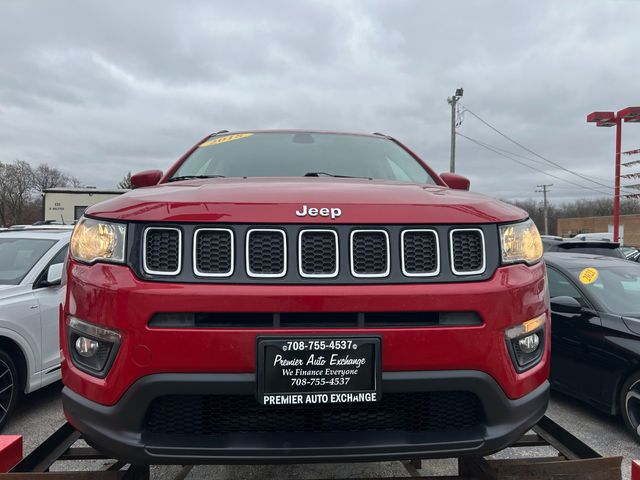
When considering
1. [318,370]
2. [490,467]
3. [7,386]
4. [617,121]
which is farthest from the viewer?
[617,121]

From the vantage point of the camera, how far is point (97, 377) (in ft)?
5.24

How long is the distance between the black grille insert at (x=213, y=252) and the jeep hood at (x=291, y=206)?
0.17ft

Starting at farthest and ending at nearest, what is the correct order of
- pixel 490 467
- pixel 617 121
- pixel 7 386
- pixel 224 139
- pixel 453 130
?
1. pixel 617 121
2. pixel 453 130
3. pixel 7 386
4. pixel 224 139
5. pixel 490 467

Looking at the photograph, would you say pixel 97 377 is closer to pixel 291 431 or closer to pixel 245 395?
pixel 245 395

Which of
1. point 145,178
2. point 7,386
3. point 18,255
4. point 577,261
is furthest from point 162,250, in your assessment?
point 577,261

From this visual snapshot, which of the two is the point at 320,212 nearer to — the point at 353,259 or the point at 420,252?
the point at 353,259

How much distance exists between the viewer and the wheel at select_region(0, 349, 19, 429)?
3549mm

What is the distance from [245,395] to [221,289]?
367 mm

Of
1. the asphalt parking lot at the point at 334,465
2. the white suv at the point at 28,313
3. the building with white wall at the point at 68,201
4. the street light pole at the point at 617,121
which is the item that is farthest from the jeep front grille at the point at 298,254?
the street light pole at the point at 617,121

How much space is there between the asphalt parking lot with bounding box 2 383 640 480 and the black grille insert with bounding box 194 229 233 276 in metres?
1.72

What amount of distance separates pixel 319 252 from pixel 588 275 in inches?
151

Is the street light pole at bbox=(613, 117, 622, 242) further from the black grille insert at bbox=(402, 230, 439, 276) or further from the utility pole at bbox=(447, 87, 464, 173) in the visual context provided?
the black grille insert at bbox=(402, 230, 439, 276)

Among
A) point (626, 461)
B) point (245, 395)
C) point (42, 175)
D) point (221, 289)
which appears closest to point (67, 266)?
point (221, 289)

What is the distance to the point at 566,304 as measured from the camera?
4.12m
